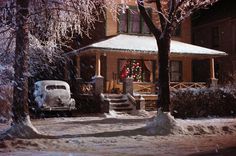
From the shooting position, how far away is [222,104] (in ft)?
76.3

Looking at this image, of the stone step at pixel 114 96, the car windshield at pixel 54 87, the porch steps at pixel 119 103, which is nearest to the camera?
the car windshield at pixel 54 87

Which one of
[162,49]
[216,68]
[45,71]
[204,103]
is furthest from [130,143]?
[216,68]

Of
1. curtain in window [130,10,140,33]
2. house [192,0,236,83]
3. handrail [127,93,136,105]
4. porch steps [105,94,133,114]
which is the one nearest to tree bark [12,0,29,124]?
porch steps [105,94,133,114]

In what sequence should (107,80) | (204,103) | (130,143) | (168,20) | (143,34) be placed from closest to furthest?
1. (130,143)
2. (168,20)
3. (204,103)
4. (107,80)
5. (143,34)

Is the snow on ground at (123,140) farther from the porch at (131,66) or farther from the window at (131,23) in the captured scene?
the window at (131,23)

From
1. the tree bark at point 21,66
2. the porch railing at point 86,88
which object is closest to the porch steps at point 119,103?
the porch railing at point 86,88

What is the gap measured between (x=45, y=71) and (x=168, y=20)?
16.5 metres

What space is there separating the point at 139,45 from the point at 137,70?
2723 millimetres

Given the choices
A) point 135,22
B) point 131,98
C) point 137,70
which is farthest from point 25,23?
point 135,22

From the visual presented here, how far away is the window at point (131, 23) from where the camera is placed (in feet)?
106

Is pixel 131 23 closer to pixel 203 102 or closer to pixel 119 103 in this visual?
pixel 119 103

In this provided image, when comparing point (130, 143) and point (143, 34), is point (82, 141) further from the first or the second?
point (143, 34)

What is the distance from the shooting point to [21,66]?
15570mm

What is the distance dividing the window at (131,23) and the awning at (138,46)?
1.87 ft
